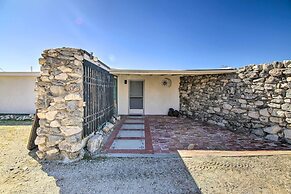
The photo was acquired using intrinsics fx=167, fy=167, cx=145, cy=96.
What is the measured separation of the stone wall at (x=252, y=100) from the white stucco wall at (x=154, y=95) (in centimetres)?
188

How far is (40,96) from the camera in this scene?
11.8 ft

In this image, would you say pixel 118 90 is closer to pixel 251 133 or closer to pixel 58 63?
pixel 58 63

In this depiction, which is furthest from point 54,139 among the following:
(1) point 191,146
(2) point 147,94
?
(2) point 147,94

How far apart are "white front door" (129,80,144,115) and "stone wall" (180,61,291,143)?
333 centimetres

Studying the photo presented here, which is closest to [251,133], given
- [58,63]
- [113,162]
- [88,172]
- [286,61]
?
[286,61]

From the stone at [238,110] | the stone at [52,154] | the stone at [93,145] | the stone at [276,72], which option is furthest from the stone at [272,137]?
the stone at [52,154]

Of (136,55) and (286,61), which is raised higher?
(136,55)

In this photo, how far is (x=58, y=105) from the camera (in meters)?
3.55

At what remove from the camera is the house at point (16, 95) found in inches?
368

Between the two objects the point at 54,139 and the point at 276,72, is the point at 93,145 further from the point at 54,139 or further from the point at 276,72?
the point at 276,72

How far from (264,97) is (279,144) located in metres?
1.42

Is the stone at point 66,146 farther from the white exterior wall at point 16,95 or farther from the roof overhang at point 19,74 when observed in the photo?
the white exterior wall at point 16,95

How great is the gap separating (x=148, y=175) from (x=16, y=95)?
9.80 meters

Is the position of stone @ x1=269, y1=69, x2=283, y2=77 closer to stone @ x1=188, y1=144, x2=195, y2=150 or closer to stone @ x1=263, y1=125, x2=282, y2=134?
stone @ x1=263, y1=125, x2=282, y2=134
